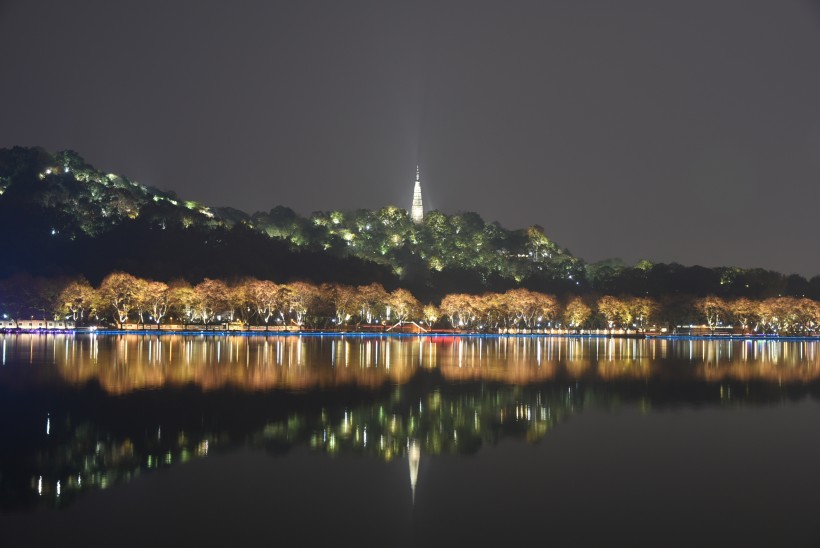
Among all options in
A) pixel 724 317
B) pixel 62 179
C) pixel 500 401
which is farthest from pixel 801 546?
pixel 62 179

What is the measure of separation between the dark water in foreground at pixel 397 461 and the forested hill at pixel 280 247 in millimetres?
68430

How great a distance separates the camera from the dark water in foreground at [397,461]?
13703mm

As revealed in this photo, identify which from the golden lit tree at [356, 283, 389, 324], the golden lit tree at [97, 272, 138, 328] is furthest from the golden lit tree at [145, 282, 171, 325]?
the golden lit tree at [356, 283, 389, 324]

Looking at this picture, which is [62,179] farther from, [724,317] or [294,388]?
[294,388]

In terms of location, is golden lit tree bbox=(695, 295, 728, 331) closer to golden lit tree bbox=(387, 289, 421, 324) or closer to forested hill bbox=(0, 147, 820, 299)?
forested hill bbox=(0, 147, 820, 299)

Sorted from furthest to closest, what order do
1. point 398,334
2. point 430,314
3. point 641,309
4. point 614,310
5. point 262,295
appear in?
point 641,309 < point 614,310 < point 430,314 < point 398,334 < point 262,295

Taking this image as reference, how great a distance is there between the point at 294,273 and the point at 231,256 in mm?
8218

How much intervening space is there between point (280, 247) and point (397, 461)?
322 ft

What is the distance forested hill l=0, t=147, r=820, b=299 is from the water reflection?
5348cm

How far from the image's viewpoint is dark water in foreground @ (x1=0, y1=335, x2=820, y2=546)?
13.7 meters

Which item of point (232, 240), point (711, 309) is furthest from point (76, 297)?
point (711, 309)

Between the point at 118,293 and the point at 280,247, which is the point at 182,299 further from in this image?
the point at 280,247

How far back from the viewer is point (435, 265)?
5615 inches

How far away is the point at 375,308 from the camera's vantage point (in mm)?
97812
